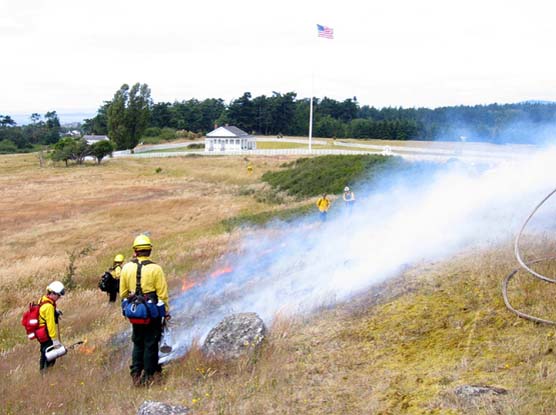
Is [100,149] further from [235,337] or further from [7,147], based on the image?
[235,337]

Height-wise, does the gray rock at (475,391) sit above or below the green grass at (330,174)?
above

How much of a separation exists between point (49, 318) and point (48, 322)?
0.19 feet

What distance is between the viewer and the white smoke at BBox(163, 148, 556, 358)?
32.4 feet

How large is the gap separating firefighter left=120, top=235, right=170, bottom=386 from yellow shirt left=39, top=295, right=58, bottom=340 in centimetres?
160

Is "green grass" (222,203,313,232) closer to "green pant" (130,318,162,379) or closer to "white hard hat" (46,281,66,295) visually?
"white hard hat" (46,281,66,295)

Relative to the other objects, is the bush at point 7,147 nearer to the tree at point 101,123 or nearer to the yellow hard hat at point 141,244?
the tree at point 101,123

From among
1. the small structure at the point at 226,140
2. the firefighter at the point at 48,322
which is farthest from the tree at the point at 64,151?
the firefighter at the point at 48,322

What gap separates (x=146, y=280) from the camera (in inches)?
266

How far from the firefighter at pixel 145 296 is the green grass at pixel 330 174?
24.0m

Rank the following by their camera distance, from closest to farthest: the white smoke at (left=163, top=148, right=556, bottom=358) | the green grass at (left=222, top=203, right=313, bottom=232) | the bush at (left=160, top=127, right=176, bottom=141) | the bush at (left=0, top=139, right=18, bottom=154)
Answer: the white smoke at (left=163, top=148, right=556, bottom=358), the green grass at (left=222, top=203, right=313, bottom=232), the bush at (left=160, top=127, right=176, bottom=141), the bush at (left=0, top=139, right=18, bottom=154)

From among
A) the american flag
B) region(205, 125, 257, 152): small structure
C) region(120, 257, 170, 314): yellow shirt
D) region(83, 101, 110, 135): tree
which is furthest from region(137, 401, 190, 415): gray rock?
region(83, 101, 110, 135): tree

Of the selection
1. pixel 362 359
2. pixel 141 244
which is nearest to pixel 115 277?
pixel 141 244

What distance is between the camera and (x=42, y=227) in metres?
28.3

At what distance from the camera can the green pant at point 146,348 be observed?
693cm
